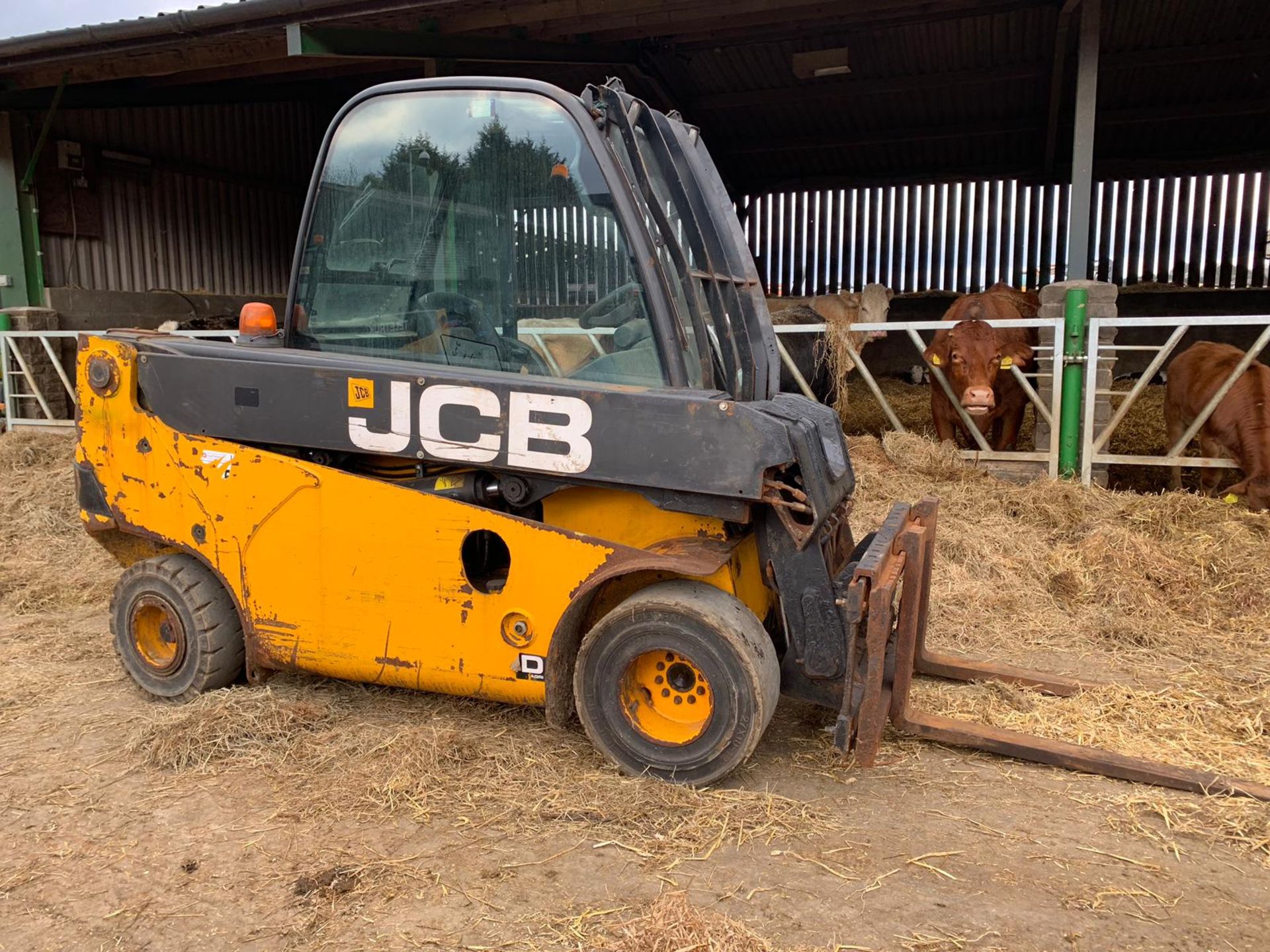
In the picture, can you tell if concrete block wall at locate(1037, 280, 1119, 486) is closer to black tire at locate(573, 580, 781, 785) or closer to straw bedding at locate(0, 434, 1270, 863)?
straw bedding at locate(0, 434, 1270, 863)

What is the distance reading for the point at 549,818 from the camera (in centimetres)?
317

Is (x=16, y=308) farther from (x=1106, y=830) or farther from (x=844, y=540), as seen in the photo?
(x=1106, y=830)

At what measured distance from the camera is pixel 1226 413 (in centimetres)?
737

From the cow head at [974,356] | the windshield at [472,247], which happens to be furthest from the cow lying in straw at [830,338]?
the windshield at [472,247]

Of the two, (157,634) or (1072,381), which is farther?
(1072,381)

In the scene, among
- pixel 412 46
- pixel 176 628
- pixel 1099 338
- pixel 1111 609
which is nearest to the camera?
pixel 176 628

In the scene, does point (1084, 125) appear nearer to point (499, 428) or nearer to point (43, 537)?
point (499, 428)

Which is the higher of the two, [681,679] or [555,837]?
[681,679]

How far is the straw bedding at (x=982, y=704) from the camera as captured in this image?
3205 millimetres

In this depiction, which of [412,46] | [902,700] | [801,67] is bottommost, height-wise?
[902,700]

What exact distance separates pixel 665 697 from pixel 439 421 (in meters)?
1.28

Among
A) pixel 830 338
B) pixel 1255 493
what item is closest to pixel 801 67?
pixel 830 338

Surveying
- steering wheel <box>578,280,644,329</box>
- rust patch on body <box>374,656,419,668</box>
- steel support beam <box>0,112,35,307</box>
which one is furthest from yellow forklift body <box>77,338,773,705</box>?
steel support beam <box>0,112,35,307</box>

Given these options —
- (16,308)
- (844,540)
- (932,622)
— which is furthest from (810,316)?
(16,308)
